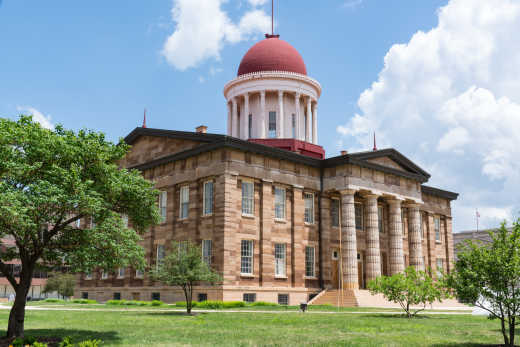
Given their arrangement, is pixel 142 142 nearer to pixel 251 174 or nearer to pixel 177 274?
pixel 251 174

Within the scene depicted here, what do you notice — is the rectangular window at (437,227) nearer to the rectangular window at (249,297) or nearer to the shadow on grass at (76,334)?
the rectangular window at (249,297)

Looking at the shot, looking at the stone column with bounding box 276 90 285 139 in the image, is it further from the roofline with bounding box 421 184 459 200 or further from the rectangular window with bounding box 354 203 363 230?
the roofline with bounding box 421 184 459 200

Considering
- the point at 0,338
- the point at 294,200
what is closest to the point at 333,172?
the point at 294,200

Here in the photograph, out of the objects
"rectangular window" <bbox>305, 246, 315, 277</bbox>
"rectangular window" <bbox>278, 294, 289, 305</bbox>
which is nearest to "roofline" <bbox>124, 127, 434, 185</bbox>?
"rectangular window" <bbox>305, 246, 315, 277</bbox>

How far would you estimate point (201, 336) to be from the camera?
16031 millimetres

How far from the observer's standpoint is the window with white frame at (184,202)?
38612 millimetres

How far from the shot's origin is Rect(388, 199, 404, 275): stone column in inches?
1679

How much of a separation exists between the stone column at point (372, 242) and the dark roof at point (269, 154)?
3.26 metres

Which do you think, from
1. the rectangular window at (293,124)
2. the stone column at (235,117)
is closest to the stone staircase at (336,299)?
the rectangular window at (293,124)

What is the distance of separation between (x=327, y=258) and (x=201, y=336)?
25.1 metres

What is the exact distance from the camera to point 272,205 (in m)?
37.7

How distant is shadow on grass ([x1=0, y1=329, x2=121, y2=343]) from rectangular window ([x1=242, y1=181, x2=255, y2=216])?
1963 cm

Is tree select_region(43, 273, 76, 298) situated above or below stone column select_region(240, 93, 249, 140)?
below

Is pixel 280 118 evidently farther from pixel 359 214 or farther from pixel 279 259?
pixel 279 259
